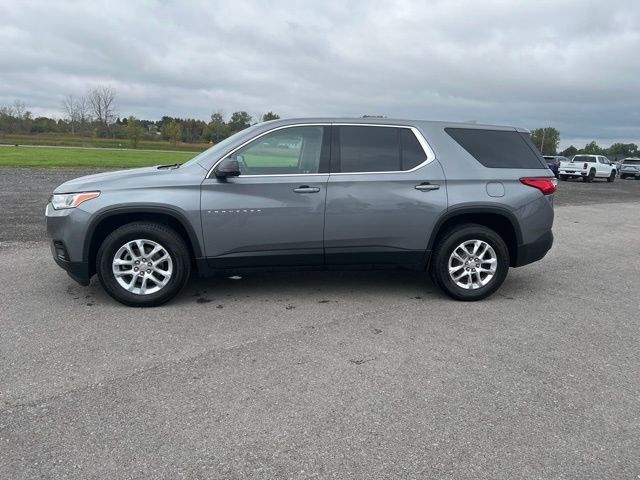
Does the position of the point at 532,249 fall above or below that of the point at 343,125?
below

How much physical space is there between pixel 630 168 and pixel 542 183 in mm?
38810

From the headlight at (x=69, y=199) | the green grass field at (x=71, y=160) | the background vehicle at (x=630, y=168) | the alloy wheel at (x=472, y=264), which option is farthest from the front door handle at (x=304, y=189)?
the background vehicle at (x=630, y=168)

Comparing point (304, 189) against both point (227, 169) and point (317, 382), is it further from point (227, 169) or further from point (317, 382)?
point (317, 382)

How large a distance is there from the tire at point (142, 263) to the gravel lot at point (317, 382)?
0.52 ft

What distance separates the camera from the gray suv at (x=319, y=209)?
4.62 m

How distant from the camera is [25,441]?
2.62 metres

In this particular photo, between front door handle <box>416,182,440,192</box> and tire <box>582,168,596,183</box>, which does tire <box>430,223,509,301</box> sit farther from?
tire <box>582,168,596,183</box>

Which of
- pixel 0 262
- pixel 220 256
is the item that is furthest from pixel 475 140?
pixel 0 262

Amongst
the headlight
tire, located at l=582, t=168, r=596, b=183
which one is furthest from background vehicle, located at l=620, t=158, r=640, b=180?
the headlight

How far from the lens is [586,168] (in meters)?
29.3

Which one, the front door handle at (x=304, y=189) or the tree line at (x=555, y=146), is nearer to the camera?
the front door handle at (x=304, y=189)

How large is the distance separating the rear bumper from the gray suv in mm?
11

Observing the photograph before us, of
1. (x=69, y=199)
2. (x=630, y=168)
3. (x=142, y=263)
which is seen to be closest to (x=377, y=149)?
(x=142, y=263)

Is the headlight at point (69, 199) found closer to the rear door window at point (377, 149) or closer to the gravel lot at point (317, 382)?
the gravel lot at point (317, 382)
